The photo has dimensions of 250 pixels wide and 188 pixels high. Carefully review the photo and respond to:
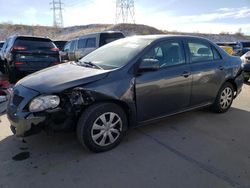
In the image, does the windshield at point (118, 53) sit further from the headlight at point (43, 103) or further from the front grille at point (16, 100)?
the front grille at point (16, 100)

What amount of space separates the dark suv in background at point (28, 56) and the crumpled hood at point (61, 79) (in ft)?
12.8

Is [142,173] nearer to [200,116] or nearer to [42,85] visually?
[42,85]

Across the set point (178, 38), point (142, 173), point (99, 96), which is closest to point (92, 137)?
point (99, 96)

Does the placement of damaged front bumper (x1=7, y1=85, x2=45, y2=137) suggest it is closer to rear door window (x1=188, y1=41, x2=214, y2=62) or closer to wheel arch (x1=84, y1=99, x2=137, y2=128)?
wheel arch (x1=84, y1=99, x2=137, y2=128)

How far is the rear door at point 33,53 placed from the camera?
21.9ft

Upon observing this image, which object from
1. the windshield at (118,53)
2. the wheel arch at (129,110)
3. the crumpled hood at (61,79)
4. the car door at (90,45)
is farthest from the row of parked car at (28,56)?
the wheel arch at (129,110)

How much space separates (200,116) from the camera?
453 cm

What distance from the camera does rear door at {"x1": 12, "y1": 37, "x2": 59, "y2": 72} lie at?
668 cm

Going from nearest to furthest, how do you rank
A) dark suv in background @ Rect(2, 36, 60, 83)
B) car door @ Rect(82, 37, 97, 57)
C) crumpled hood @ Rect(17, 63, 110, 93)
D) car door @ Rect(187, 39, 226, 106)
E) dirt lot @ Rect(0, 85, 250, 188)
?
dirt lot @ Rect(0, 85, 250, 188), crumpled hood @ Rect(17, 63, 110, 93), car door @ Rect(187, 39, 226, 106), dark suv in background @ Rect(2, 36, 60, 83), car door @ Rect(82, 37, 97, 57)

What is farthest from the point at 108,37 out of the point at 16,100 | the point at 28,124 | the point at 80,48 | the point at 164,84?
the point at 28,124

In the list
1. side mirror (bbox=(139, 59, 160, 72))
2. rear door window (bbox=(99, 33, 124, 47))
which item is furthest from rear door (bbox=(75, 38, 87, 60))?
side mirror (bbox=(139, 59, 160, 72))

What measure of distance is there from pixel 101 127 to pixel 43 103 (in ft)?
2.66

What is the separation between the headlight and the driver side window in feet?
4.98

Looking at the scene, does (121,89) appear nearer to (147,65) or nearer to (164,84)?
(147,65)
